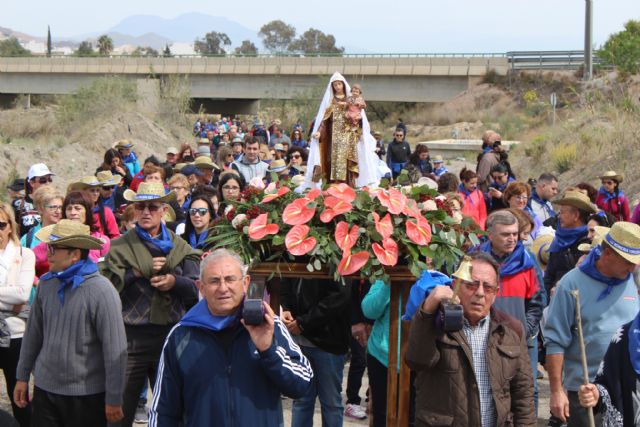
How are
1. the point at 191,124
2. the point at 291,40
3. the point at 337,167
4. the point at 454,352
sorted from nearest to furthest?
the point at 454,352 → the point at 337,167 → the point at 191,124 → the point at 291,40

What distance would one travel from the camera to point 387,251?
5.28 meters

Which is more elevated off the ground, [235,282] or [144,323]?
[235,282]

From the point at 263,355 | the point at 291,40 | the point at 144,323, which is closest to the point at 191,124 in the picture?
the point at 144,323

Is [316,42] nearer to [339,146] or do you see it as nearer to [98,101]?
[98,101]

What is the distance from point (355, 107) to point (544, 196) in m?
2.62

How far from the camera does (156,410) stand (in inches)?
160

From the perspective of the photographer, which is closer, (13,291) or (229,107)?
(13,291)

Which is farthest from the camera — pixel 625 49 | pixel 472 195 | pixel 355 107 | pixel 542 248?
pixel 625 49

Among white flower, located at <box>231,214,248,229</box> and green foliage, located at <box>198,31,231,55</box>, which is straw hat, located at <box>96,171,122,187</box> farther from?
green foliage, located at <box>198,31,231,55</box>

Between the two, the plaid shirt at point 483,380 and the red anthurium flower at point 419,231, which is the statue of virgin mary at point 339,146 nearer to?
the red anthurium flower at point 419,231

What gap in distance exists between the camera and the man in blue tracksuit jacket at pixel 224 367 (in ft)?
13.0

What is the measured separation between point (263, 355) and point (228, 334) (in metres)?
0.24

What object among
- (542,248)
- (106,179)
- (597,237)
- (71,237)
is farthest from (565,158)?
(71,237)

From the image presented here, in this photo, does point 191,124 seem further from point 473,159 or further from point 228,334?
point 228,334
